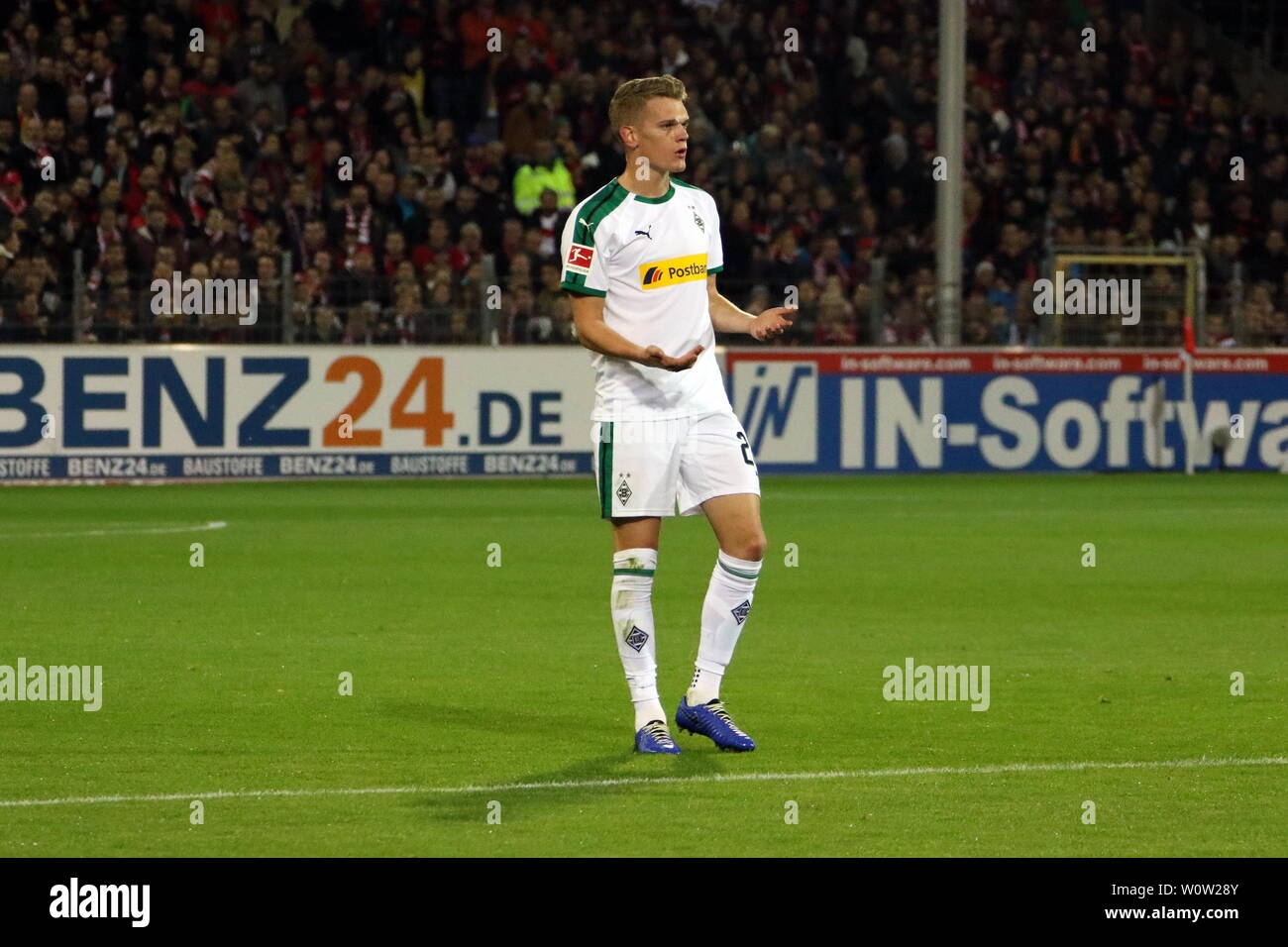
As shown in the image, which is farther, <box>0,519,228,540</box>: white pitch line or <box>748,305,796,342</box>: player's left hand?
<box>0,519,228,540</box>: white pitch line

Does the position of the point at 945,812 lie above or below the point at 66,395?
below

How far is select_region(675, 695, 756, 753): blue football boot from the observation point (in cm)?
779

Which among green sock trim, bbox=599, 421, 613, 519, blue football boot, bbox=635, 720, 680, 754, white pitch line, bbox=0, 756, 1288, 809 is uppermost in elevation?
green sock trim, bbox=599, 421, 613, 519

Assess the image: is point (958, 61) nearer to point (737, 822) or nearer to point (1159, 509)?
point (1159, 509)

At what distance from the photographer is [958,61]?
24.3 metres

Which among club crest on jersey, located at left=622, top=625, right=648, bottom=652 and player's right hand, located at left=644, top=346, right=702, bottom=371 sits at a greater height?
player's right hand, located at left=644, top=346, right=702, bottom=371

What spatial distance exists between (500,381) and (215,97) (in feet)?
15.2

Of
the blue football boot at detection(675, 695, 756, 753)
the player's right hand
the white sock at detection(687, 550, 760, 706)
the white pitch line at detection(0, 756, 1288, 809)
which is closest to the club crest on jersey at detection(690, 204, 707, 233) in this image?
the player's right hand

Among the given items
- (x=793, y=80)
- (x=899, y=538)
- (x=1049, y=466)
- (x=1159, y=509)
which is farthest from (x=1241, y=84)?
(x=899, y=538)

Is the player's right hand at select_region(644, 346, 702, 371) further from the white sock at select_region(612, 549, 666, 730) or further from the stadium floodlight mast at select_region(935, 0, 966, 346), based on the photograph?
the stadium floodlight mast at select_region(935, 0, 966, 346)

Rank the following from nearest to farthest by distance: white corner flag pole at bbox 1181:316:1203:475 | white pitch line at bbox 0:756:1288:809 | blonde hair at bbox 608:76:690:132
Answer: white pitch line at bbox 0:756:1288:809
blonde hair at bbox 608:76:690:132
white corner flag pole at bbox 1181:316:1203:475

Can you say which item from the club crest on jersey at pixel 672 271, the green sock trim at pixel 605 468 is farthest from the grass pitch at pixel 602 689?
the club crest on jersey at pixel 672 271

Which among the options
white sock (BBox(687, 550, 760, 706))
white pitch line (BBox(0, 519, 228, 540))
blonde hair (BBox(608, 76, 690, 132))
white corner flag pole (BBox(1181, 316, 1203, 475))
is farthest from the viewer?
white corner flag pole (BBox(1181, 316, 1203, 475))

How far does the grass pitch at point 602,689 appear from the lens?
647cm
